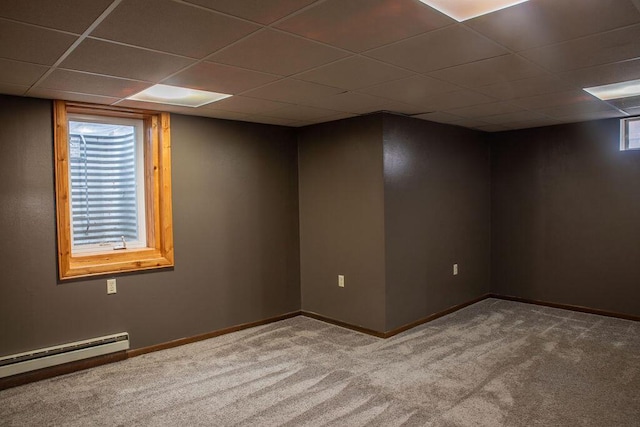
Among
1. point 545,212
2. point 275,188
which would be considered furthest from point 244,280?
point 545,212

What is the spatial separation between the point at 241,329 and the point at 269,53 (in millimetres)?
2926

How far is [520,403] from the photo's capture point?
9.27ft

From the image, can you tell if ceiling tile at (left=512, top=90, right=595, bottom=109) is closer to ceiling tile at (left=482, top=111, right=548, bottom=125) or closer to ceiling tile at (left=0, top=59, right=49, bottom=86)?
ceiling tile at (left=482, top=111, right=548, bottom=125)

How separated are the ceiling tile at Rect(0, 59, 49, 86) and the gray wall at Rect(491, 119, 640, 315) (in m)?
4.86

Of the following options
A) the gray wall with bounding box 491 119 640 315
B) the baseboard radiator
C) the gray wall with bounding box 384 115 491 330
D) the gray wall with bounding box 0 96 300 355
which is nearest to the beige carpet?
the baseboard radiator

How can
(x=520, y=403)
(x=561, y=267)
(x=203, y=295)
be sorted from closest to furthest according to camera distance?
1. (x=520, y=403)
2. (x=203, y=295)
3. (x=561, y=267)

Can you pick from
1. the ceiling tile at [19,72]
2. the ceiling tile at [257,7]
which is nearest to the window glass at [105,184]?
the ceiling tile at [19,72]

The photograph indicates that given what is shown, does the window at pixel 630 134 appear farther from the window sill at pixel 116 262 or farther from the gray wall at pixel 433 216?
the window sill at pixel 116 262

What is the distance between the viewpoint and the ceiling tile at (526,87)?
2988mm

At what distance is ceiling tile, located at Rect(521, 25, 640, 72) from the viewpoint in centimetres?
215

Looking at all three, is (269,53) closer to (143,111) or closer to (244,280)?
(143,111)

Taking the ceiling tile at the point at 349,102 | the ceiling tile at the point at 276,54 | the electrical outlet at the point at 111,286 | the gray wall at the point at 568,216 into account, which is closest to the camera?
the ceiling tile at the point at 276,54

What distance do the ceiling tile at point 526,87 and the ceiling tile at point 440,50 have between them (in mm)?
700

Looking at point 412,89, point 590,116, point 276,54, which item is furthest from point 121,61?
point 590,116
